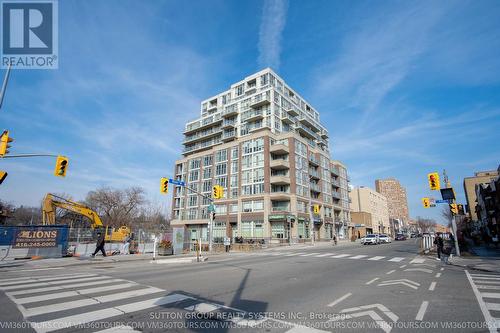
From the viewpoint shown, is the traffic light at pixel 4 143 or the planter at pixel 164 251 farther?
the planter at pixel 164 251

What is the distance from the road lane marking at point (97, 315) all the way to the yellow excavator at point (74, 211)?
746 inches

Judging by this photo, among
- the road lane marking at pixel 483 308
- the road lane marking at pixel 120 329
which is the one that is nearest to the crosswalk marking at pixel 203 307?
the road lane marking at pixel 120 329

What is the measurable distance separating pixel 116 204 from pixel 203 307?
252 ft

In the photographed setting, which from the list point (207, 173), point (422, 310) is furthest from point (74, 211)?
point (207, 173)

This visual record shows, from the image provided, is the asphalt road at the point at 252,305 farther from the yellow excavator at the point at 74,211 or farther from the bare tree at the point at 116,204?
the bare tree at the point at 116,204

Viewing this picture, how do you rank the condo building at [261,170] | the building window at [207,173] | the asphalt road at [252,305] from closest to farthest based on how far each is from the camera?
1. the asphalt road at [252,305]
2. the condo building at [261,170]
3. the building window at [207,173]

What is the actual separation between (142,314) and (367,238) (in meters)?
43.3

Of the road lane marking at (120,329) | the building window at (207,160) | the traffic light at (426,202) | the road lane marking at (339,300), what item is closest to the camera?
the road lane marking at (120,329)

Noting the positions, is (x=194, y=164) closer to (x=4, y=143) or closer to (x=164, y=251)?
(x=164, y=251)

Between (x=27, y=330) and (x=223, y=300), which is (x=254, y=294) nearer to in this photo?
(x=223, y=300)

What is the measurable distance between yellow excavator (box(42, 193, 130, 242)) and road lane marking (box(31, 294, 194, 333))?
18951 millimetres

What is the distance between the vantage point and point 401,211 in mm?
180500

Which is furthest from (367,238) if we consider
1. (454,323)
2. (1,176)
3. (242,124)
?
(1,176)

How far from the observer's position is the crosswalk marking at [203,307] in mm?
6293
